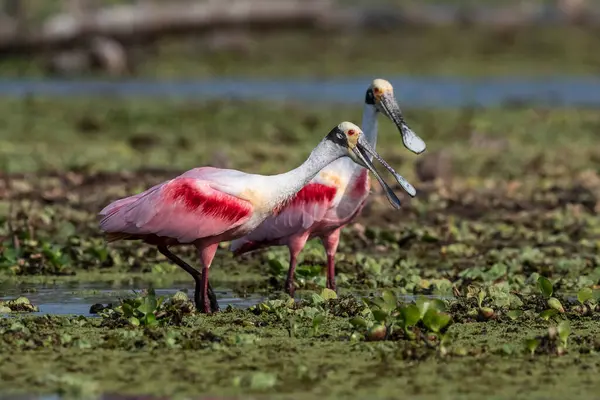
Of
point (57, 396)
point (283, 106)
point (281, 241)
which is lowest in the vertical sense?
point (57, 396)

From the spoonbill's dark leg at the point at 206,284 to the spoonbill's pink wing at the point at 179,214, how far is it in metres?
0.14

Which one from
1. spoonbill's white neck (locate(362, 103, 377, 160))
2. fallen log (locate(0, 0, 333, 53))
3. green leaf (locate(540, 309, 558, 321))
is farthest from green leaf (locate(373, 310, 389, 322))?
fallen log (locate(0, 0, 333, 53))

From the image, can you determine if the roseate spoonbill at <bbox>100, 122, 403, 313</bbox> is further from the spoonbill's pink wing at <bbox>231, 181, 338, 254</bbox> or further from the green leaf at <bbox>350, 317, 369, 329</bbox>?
the green leaf at <bbox>350, 317, 369, 329</bbox>

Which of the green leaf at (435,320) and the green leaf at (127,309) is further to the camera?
the green leaf at (127,309)

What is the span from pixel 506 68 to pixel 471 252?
803 inches

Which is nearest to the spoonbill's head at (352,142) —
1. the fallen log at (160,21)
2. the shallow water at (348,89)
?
the shallow water at (348,89)

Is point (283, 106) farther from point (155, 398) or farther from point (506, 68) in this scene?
point (155, 398)

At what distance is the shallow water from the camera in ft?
78.3

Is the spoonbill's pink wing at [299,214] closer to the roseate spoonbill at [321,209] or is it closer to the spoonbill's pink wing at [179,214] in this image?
the roseate spoonbill at [321,209]

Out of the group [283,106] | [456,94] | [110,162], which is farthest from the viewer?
[456,94]

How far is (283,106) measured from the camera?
72.8ft

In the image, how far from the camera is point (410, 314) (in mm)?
7074

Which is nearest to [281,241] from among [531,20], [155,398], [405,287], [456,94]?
[405,287]

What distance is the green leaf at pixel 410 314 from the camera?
7.07m
